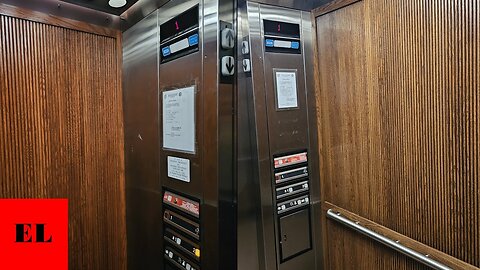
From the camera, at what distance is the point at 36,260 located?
1482 millimetres

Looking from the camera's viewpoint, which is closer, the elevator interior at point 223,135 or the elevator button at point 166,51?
the elevator interior at point 223,135

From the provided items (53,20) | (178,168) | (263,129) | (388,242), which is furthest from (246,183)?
(53,20)

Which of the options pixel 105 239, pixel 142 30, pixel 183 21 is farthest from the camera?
pixel 105 239

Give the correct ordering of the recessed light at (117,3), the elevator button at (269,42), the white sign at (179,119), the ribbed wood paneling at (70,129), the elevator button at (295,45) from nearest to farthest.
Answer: the white sign at (179,119) < the ribbed wood paneling at (70,129) < the recessed light at (117,3) < the elevator button at (269,42) < the elevator button at (295,45)

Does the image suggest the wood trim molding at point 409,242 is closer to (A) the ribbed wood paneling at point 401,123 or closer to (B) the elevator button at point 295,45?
(A) the ribbed wood paneling at point 401,123

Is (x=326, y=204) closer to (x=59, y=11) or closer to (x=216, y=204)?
(x=216, y=204)

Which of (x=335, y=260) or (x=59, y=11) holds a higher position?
(x=59, y=11)

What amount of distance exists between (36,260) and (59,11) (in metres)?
1.26

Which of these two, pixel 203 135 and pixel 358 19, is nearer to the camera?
pixel 203 135

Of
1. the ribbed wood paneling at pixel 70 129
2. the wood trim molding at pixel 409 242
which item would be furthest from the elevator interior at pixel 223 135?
the wood trim molding at pixel 409 242

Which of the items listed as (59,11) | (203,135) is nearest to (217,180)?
(203,135)

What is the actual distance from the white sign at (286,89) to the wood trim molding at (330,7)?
1.23 ft

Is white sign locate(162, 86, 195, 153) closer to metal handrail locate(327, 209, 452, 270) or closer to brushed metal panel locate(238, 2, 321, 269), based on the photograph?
brushed metal panel locate(238, 2, 321, 269)

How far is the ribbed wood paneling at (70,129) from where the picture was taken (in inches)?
55.0
